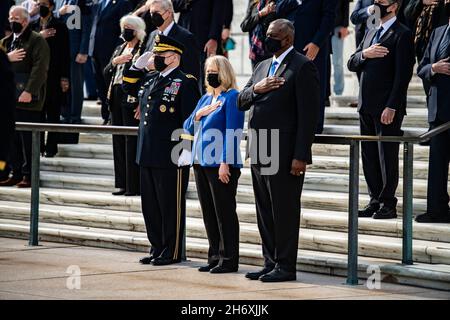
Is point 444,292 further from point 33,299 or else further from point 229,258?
point 33,299

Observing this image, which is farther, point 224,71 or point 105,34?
point 105,34

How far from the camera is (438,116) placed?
11234 mm

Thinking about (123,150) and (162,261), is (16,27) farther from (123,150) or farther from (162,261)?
(162,261)

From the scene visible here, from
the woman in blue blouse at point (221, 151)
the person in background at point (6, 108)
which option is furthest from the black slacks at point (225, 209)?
the person in background at point (6, 108)

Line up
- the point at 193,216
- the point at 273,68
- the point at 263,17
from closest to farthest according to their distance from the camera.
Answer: the point at 273,68 < the point at 193,216 < the point at 263,17

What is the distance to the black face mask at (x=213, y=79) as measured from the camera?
10.4 m

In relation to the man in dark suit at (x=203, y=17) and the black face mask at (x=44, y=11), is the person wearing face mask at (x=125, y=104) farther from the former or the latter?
the black face mask at (x=44, y=11)

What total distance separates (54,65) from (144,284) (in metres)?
5.82

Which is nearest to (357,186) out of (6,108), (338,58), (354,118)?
(6,108)

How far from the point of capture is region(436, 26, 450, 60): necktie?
11.2 metres

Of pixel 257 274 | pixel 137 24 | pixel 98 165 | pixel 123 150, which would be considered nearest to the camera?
pixel 257 274

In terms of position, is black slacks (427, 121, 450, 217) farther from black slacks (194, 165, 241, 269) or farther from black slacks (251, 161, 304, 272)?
black slacks (194, 165, 241, 269)

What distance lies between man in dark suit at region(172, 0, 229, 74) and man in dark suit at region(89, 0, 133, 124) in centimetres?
121

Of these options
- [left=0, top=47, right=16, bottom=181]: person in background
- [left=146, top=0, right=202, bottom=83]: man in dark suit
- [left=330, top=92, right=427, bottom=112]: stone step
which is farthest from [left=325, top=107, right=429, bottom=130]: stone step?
[left=0, top=47, right=16, bottom=181]: person in background
